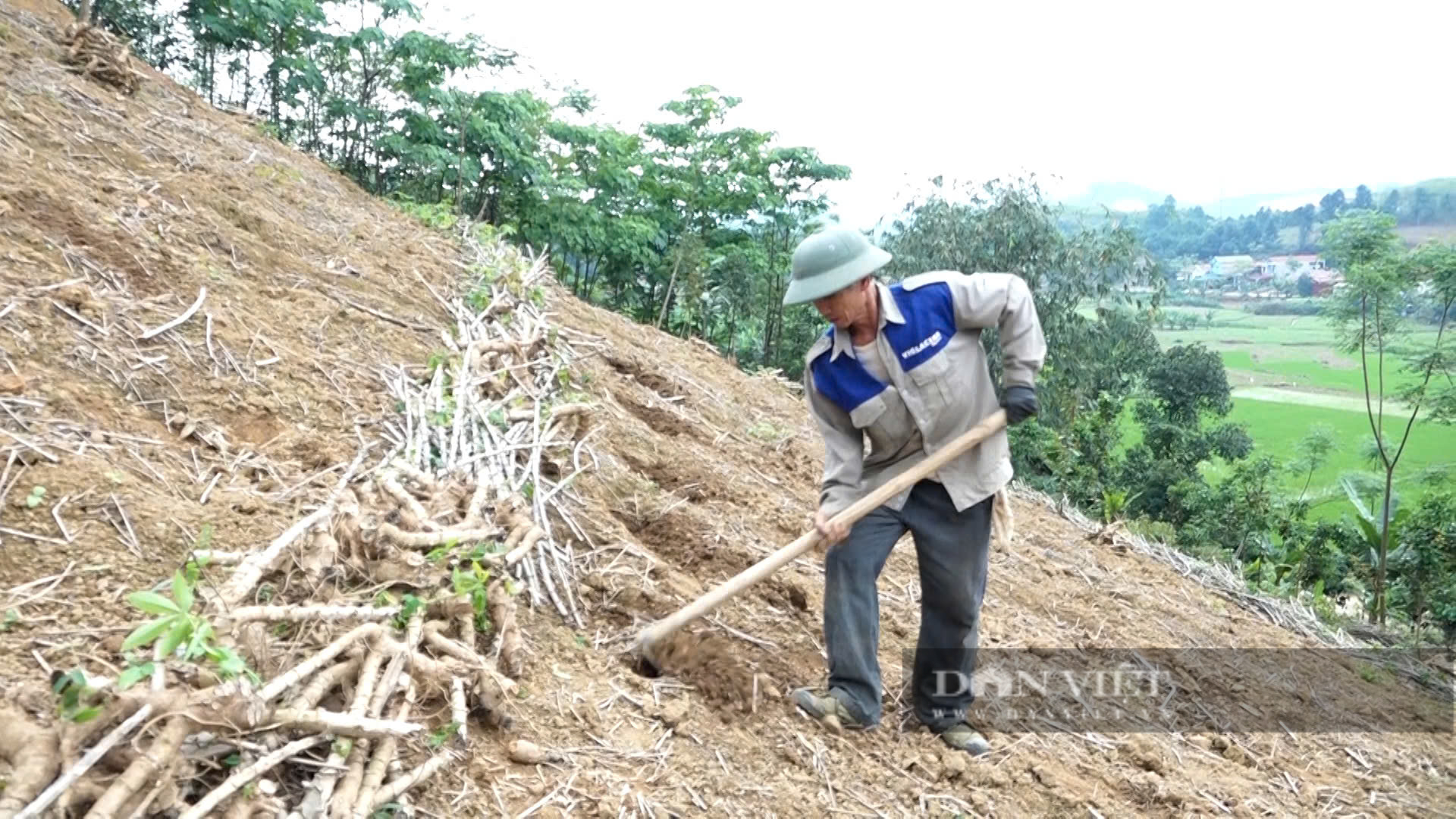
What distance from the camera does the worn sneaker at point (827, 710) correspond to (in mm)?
2840

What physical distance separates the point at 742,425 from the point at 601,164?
12.3 m

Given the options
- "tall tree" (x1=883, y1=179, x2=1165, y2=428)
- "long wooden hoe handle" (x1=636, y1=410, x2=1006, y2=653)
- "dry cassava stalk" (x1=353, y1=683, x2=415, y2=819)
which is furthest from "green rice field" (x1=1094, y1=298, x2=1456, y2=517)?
"dry cassava stalk" (x1=353, y1=683, x2=415, y2=819)

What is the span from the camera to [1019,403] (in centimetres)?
286

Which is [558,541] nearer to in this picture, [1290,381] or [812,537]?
[812,537]

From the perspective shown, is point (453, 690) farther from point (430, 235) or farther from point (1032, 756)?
point (430, 235)

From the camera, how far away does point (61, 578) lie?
81.0 inches

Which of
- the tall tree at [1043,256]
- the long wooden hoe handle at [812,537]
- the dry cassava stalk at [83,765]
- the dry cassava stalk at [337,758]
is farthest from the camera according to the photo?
the tall tree at [1043,256]

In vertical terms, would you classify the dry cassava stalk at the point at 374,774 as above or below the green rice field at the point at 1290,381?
above

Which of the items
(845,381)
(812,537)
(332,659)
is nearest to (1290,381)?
(845,381)

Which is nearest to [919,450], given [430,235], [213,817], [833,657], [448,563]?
[833,657]

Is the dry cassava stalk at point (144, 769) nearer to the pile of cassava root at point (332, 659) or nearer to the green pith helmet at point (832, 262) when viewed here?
the pile of cassava root at point (332, 659)

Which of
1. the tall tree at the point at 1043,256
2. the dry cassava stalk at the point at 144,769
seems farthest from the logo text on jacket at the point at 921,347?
the tall tree at the point at 1043,256

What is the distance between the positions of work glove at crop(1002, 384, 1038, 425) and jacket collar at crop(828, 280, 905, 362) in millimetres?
406

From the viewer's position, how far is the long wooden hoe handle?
2754 millimetres
